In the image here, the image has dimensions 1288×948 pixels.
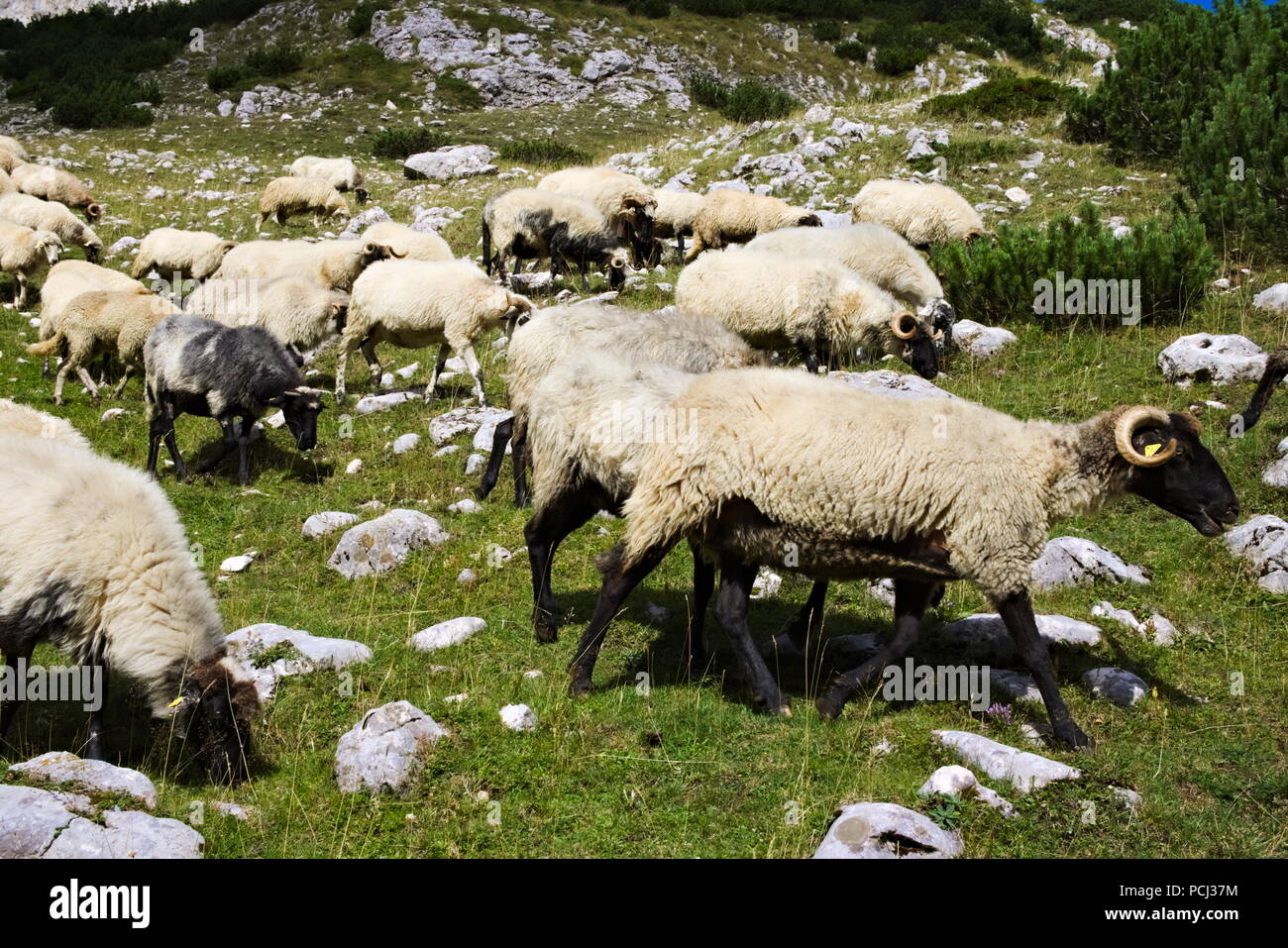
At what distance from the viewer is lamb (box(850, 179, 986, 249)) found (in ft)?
53.4

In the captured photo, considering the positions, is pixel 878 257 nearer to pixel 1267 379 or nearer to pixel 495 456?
pixel 1267 379

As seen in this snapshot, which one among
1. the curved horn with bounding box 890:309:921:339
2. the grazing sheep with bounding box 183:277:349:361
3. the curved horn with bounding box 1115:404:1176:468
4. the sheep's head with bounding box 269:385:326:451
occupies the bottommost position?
the sheep's head with bounding box 269:385:326:451

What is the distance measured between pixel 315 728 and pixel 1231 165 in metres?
13.4

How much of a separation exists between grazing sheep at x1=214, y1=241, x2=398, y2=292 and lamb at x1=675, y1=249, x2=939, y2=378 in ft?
18.4

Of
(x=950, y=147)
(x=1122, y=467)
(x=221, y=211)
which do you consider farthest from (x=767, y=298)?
(x=221, y=211)

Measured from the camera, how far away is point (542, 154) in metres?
28.9

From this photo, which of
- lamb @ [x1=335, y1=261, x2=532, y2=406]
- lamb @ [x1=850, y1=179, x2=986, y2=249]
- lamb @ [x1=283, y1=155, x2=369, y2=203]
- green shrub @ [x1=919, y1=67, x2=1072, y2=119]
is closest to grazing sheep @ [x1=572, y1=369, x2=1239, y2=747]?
lamb @ [x1=335, y1=261, x2=532, y2=406]

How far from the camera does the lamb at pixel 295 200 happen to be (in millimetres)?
21984

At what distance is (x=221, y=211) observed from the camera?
899 inches

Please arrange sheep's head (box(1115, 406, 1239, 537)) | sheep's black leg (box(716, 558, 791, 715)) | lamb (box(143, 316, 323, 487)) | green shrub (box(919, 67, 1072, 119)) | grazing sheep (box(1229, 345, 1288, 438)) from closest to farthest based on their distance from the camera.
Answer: sheep's head (box(1115, 406, 1239, 537)) < sheep's black leg (box(716, 558, 791, 715)) < grazing sheep (box(1229, 345, 1288, 438)) < lamb (box(143, 316, 323, 487)) < green shrub (box(919, 67, 1072, 119))

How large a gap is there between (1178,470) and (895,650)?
2.01m

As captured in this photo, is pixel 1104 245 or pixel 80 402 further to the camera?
pixel 80 402

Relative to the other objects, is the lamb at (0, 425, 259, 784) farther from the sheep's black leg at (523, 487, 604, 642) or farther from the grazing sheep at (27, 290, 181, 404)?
the grazing sheep at (27, 290, 181, 404)
